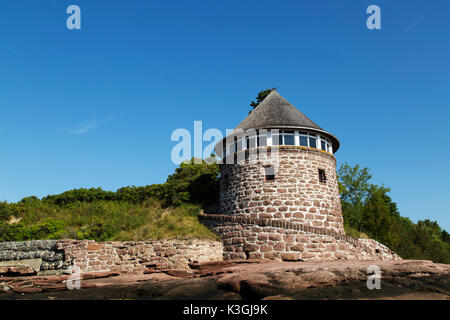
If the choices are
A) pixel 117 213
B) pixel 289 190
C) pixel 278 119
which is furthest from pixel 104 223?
pixel 278 119

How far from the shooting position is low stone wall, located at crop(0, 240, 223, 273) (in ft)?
49.1

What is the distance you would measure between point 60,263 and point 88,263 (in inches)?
47.6

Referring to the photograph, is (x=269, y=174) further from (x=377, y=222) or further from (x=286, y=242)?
(x=377, y=222)

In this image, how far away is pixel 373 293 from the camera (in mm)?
6145

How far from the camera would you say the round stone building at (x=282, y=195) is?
1622cm

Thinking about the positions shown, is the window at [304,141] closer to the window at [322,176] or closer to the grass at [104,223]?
the window at [322,176]

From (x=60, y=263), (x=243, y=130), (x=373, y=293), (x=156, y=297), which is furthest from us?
(x=243, y=130)

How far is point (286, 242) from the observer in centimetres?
1609

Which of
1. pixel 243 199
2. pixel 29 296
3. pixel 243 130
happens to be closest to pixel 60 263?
pixel 29 296

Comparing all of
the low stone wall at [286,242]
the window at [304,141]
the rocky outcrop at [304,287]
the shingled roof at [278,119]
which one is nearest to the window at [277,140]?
the shingled roof at [278,119]

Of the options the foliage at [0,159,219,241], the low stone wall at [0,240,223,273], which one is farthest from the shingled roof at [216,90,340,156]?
the low stone wall at [0,240,223,273]

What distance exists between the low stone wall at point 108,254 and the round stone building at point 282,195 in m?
2.24
